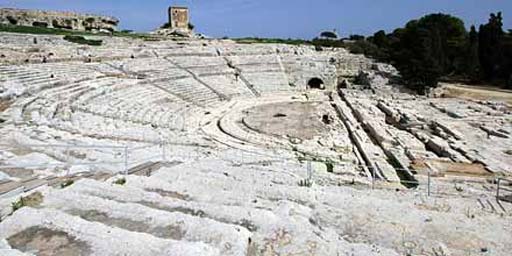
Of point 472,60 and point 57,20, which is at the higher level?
point 57,20

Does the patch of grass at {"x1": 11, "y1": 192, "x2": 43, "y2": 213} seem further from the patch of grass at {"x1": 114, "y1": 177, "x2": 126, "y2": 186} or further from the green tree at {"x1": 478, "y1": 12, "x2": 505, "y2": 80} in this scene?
the green tree at {"x1": 478, "y1": 12, "x2": 505, "y2": 80}

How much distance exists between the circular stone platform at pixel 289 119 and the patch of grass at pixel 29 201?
1391 cm

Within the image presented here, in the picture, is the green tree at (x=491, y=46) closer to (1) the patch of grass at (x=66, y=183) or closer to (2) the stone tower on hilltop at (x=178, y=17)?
(2) the stone tower on hilltop at (x=178, y=17)

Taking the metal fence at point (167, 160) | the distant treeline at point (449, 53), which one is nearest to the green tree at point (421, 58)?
the distant treeline at point (449, 53)

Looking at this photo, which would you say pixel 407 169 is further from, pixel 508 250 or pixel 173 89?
pixel 173 89

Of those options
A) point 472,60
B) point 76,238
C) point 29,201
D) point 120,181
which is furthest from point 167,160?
point 472,60

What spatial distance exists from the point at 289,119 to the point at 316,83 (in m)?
17.2

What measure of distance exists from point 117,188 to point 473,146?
15.7 metres

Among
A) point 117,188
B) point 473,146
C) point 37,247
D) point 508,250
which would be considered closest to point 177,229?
point 37,247

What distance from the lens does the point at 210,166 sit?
10.3 meters

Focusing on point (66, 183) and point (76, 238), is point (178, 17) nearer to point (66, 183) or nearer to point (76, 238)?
point (66, 183)

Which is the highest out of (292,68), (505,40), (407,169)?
(505,40)

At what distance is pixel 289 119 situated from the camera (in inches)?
909

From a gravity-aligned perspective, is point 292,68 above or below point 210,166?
above
